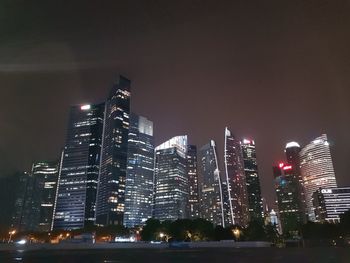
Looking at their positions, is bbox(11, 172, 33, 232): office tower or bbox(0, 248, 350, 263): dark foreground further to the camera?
bbox(11, 172, 33, 232): office tower

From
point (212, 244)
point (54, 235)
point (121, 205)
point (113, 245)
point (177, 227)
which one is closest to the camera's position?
point (113, 245)

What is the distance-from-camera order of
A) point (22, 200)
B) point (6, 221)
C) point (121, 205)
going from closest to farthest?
point (6, 221) → point (22, 200) → point (121, 205)

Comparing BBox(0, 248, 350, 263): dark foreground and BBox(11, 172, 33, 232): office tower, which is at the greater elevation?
BBox(11, 172, 33, 232): office tower

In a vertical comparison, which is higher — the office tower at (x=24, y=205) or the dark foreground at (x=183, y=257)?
the office tower at (x=24, y=205)

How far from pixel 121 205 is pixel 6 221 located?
79.2 metres

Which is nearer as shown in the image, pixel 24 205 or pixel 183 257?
pixel 183 257

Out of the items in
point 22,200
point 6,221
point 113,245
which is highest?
point 22,200

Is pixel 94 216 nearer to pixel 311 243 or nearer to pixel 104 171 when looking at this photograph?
pixel 104 171

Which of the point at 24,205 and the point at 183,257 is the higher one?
the point at 24,205

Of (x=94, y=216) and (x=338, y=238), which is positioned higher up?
(x=94, y=216)

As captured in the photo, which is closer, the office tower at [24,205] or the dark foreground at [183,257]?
the dark foreground at [183,257]

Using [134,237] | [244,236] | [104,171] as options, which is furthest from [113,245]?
[104,171]

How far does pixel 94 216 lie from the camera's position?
199 meters

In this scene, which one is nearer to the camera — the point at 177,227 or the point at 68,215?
the point at 177,227
